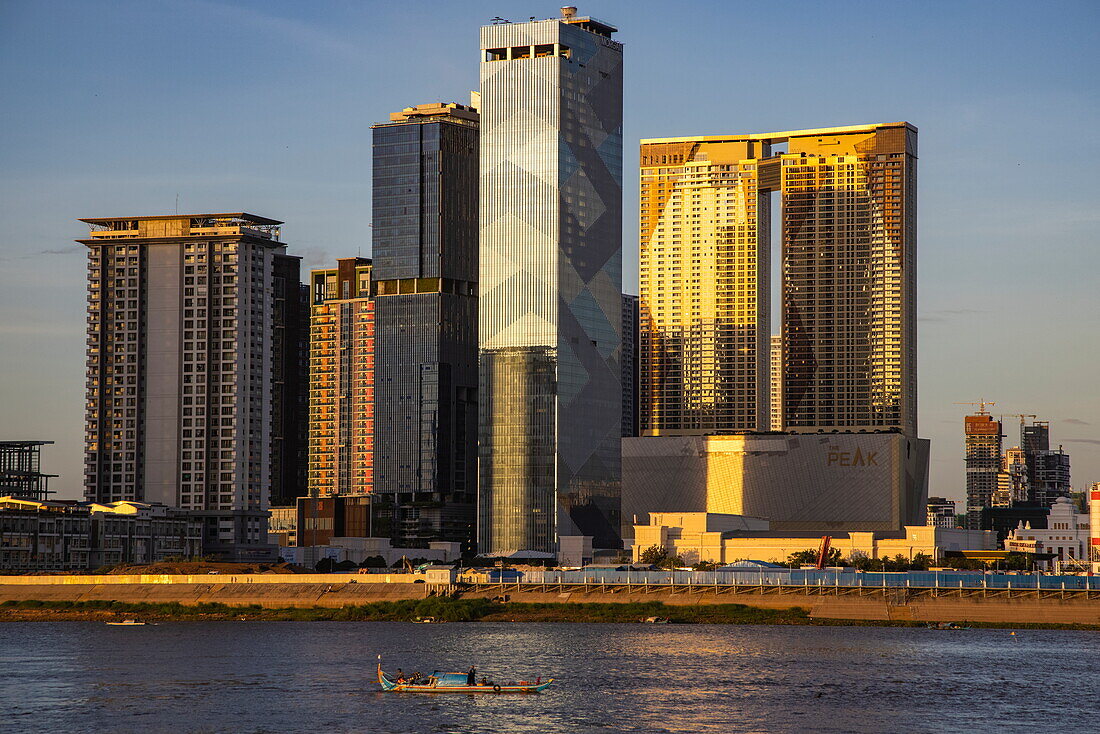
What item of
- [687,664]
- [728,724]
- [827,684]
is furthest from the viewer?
[687,664]

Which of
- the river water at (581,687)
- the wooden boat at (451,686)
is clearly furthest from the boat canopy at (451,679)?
the river water at (581,687)

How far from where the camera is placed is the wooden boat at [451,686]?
146m

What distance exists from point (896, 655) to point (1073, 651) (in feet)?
74.3

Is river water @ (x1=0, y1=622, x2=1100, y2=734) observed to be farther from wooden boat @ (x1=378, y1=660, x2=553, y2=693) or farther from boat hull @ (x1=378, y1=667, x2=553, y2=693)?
wooden boat @ (x1=378, y1=660, x2=553, y2=693)

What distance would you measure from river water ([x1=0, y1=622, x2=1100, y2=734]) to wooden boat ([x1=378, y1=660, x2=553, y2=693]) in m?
1.13

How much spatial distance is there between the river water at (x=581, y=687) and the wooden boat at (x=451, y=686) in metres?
1.13

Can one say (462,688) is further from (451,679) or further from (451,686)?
(451,679)

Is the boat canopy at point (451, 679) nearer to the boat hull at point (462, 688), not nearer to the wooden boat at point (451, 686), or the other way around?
the wooden boat at point (451, 686)

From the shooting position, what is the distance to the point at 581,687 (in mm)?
150750

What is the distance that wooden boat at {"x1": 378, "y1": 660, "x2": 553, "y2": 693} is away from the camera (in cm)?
14638

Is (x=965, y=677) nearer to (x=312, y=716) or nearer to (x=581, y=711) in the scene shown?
(x=581, y=711)

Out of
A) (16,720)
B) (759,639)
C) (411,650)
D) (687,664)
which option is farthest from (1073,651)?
(16,720)

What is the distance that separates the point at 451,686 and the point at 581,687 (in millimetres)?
11736

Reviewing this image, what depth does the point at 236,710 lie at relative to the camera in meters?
136
